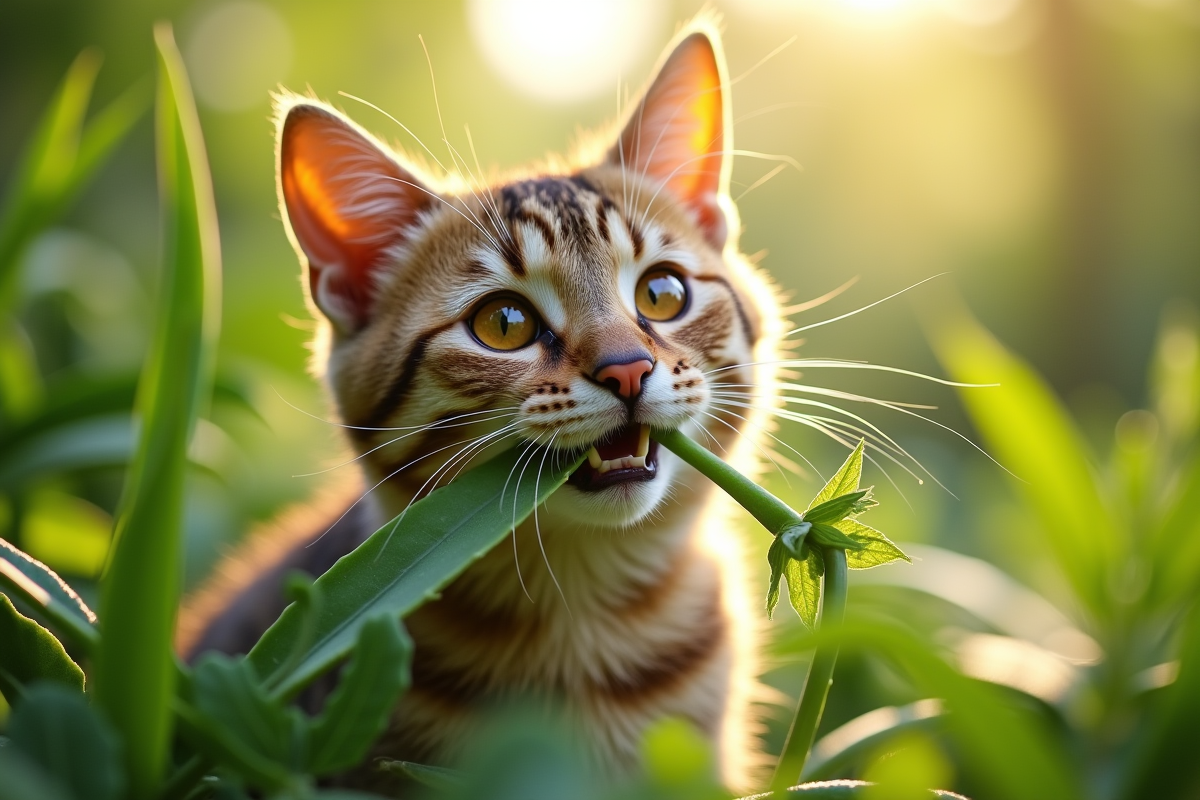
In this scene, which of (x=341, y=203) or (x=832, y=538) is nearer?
(x=832, y=538)

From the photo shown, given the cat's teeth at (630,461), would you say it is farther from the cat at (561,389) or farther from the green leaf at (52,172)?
the green leaf at (52,172)

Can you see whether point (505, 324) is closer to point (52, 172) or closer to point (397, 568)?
point (397, 568)

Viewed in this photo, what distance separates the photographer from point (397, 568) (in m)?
0.56

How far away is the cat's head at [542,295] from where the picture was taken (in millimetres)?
872

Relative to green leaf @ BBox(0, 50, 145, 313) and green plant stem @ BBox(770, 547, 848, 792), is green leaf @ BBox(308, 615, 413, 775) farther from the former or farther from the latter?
green leaf @ BBox(0, 50, 145, 313)

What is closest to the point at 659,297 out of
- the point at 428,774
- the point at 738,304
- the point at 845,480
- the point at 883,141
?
the point at 738,304

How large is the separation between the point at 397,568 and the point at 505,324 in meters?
0.45

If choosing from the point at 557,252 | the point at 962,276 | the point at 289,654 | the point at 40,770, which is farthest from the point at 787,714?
the point at 962,276

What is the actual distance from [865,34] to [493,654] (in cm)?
262

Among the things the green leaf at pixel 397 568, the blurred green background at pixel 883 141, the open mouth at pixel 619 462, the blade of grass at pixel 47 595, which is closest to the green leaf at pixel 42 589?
the blade of grass at pixel 47 595

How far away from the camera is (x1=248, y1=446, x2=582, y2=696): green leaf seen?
51cm

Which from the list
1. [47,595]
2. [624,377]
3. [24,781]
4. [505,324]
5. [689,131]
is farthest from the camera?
[689,131]

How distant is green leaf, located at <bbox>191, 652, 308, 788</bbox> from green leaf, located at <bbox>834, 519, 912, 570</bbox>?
0.34 metres

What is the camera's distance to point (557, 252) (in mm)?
1008
